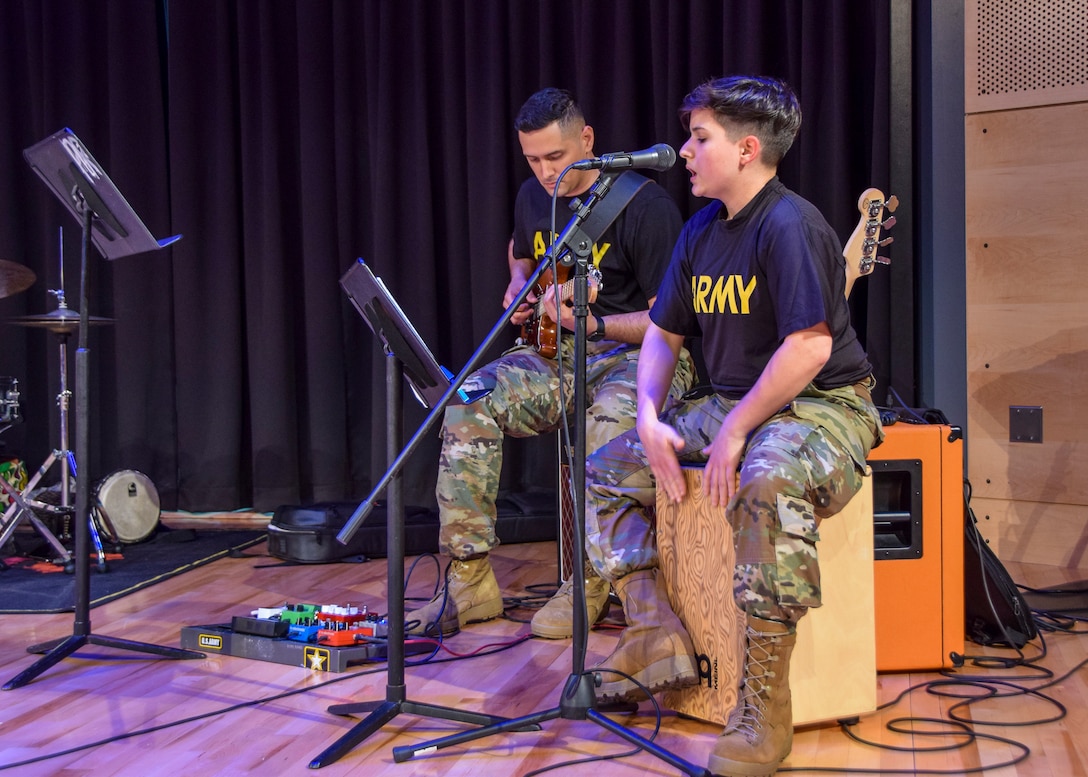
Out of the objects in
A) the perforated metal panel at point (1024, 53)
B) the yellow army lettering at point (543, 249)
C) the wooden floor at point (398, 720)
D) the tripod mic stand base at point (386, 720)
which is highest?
the perforated metal panel at point (1024, 53)

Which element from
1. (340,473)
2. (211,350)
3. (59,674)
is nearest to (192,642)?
(59,674)

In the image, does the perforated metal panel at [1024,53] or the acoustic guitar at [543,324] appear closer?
the acoustic guitar at [543,324]

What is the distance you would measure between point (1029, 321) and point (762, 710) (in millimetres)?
2223

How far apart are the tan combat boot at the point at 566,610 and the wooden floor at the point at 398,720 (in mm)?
49

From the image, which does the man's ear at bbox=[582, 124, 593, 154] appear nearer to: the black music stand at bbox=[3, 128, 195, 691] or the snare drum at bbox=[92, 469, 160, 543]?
the black music stand at bbox=[3, 128, 195, 691]

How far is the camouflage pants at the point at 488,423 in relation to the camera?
300 cm

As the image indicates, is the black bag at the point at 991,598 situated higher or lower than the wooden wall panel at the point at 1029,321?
lower

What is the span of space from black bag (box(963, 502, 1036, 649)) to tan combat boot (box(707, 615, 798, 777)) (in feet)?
3.10

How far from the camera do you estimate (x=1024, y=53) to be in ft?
11.9

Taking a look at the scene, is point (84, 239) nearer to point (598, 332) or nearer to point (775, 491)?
point (598, 332)

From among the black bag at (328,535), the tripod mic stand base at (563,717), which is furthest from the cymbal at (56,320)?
the tripod mic stand base at (563,717)

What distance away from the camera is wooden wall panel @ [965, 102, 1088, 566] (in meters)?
3.59

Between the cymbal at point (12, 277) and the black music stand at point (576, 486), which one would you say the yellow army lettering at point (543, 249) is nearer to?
the black music stand at point (576, 486)

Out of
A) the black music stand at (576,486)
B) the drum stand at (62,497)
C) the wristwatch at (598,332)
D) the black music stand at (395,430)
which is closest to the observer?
the black music stand at (576,486)
